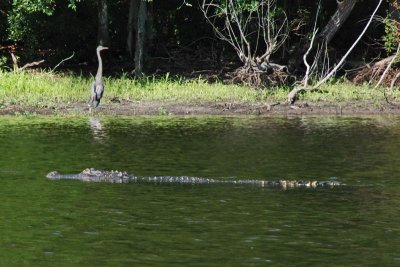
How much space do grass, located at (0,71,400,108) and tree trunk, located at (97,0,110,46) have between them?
9.42 ft

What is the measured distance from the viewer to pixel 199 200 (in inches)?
547

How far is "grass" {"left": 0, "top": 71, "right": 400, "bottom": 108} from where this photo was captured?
88.4ft

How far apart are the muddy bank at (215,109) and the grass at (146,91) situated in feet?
1.30

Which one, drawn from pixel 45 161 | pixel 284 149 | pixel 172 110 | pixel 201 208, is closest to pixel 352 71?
pixel 172 110

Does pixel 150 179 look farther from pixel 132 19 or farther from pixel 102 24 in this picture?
pixel 132 19

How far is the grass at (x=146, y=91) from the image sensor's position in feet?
88.4

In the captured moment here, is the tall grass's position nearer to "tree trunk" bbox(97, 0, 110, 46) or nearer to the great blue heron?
the great blue heron

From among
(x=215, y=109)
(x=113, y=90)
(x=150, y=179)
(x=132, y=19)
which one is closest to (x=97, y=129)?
(x=215, y=109)

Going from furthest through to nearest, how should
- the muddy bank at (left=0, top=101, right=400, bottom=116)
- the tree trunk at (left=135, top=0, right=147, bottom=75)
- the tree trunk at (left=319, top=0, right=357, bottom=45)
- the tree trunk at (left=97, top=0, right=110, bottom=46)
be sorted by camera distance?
1. the tree trunk at (left=319, top=0, right=357, bottom=45)
2. the tree trunk at (left=97, top=0, right=110, bottom=46)
3. the tree trunk at (left=135, top=0, right=147, bottom=75)
4. the muddy bank at (left=0, top=101, right=400, bottom=116)

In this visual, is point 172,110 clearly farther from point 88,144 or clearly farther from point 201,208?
point 201,208

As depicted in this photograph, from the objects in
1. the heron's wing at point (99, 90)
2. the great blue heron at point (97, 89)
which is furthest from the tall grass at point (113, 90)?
the heron's wing at point (99, 90)

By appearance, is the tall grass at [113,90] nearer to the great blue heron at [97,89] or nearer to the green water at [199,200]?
the great blue heron at [97,89]

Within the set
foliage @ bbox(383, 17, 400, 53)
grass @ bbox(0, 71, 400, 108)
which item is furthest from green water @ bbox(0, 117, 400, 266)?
foliage @ bbox(383, 17, 400, 53)

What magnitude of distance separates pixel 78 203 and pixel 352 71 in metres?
19.4
